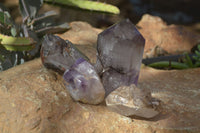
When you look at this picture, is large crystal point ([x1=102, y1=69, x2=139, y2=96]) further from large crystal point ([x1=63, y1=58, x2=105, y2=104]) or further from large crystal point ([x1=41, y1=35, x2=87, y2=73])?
large crystal point ([x1=41, y1=35, x2=87, y2=73])

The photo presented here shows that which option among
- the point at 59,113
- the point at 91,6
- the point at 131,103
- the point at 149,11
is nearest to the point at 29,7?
the point at 91,6

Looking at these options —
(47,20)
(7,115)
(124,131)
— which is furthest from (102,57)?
(47,20)

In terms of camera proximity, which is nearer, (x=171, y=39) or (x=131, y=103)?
(x=131, y=103)

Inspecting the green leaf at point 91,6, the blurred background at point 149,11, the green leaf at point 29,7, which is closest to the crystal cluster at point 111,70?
the green leaf at point 29,7

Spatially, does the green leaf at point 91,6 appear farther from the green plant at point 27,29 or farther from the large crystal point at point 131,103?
the large crystal point at point 131,103

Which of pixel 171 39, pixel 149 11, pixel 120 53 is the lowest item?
pixel 149 11

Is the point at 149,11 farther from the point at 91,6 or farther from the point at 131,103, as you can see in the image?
the point at 131,103

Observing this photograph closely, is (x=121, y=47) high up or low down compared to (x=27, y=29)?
up

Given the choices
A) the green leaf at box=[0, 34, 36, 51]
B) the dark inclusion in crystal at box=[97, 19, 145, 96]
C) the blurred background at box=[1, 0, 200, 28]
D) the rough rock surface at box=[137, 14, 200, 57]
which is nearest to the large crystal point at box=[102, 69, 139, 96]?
the dark inclusion in crystal at box=[97, 19, 145, 96]
